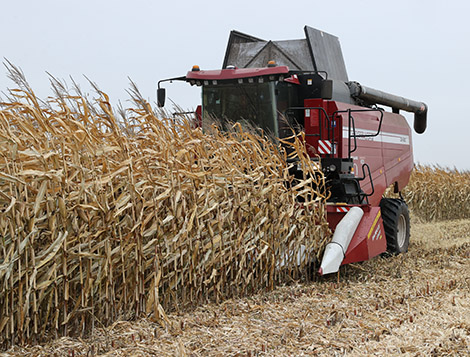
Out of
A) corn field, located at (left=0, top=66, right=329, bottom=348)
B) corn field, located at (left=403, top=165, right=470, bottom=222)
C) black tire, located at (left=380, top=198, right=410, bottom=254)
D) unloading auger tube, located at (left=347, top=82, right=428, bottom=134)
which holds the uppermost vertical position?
unloading auger tube, located at (left=347, top=82, right=428, bottom=134)

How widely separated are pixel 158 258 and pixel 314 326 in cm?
121

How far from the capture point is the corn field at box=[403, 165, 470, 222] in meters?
14.6

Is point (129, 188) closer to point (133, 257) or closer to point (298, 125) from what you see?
point (133, 257)

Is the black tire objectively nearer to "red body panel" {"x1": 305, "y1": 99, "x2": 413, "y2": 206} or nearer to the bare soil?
"red body panel" {"x1": 305, "y1": 99, "x2": 413, "y2": 206}

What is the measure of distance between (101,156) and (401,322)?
2450 millimetres

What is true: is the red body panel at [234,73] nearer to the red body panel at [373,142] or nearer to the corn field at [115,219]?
the red body panel at [373,142]

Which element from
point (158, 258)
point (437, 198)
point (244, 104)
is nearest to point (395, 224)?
point (244, 104)

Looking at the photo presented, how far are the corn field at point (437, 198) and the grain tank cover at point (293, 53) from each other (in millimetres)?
5750

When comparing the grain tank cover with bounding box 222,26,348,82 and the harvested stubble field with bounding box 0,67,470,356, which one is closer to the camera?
the harvested stubble field with bounding box 0,67,470,356

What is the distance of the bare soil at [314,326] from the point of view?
12.4ft

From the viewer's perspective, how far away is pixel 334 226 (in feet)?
21.4

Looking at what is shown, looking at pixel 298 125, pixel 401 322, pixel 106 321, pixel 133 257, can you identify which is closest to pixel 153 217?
pixel 133 257

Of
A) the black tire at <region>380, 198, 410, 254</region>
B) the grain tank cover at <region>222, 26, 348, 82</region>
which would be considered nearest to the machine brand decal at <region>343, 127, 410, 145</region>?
the black tire at <region>380, 198, 410, 254</region>

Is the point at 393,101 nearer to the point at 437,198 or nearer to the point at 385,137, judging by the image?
the point at 385,137
